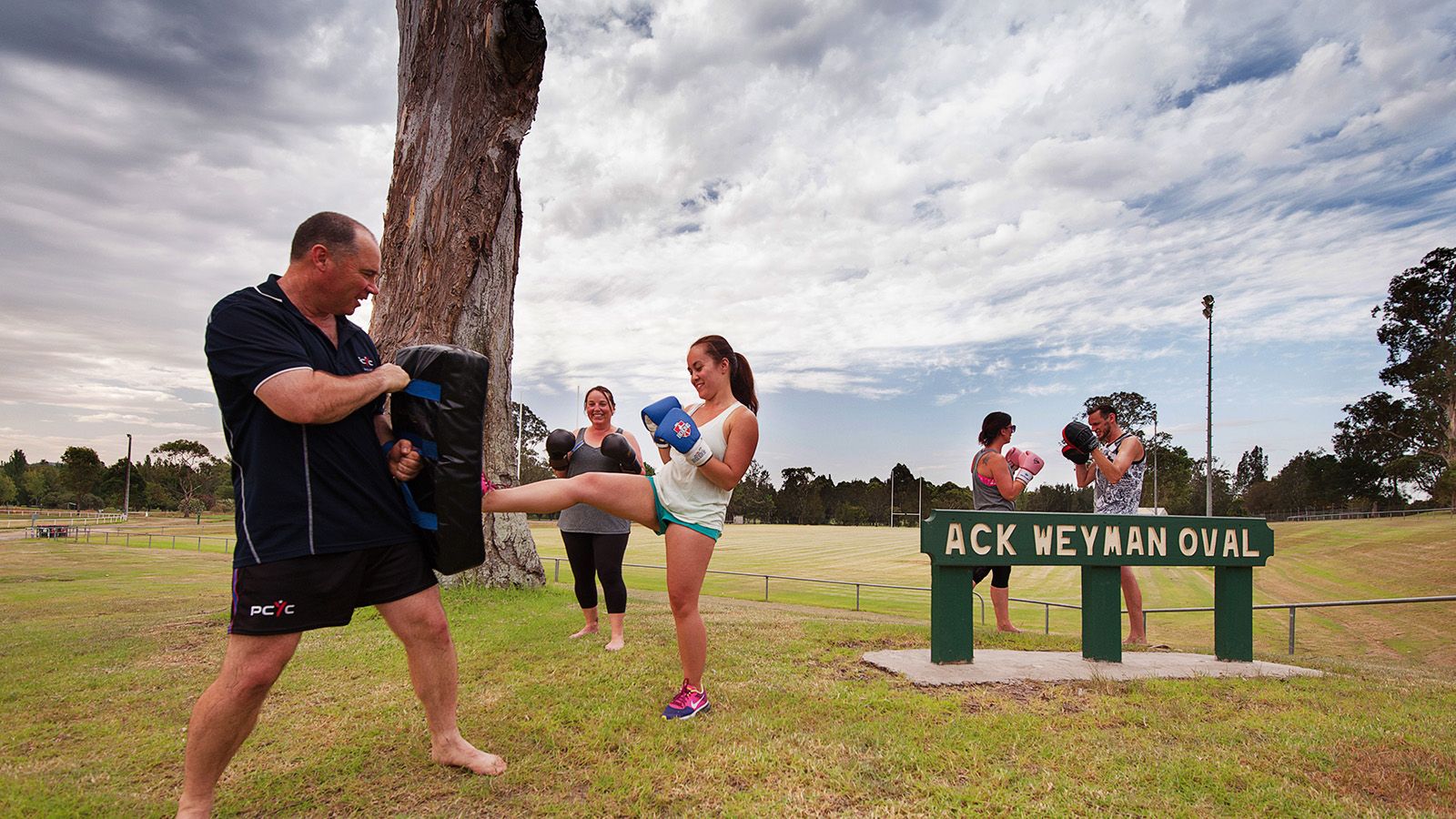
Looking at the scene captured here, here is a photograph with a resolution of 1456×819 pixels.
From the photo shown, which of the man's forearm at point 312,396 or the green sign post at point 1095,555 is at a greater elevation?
the man's forearm at point 312,396

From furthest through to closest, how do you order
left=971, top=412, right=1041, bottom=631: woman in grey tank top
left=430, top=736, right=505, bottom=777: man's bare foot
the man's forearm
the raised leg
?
left=971, top=412, right=1041, bottom=631: woman in grey tank top, the raised leg, left=430, top=736, right=505, bottom=777: man's bare foot, the man's forearm

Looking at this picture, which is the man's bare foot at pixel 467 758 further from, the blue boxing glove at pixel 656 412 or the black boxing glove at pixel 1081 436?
the black boxing glove at pixel 1081 436

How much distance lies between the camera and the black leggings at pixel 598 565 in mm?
5535

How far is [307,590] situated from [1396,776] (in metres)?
4.34

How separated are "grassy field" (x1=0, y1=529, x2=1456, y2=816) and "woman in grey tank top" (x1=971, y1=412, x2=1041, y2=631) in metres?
2.23

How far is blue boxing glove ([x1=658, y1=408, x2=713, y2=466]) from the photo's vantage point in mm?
3402

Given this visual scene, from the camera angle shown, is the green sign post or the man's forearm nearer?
the man's forearm

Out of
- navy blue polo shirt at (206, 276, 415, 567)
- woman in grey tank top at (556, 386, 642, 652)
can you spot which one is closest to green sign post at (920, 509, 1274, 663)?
woman in grey tank top at (556, 386, 642, 652)

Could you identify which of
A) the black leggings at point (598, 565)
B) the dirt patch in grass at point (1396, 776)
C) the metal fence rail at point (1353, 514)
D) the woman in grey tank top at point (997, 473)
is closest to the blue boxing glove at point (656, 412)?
the black leggings at point (598, 565)

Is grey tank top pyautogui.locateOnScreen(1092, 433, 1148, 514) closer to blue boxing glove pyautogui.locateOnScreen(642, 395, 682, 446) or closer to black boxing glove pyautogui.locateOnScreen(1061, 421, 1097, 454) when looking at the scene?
black boxing glove pyautogui.locateOnScreen(1061, 421, 1097, 454)

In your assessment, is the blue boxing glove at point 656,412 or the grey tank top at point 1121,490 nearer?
the blue boxing glove at point 656,412

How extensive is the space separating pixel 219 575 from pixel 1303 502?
94071 millimetres

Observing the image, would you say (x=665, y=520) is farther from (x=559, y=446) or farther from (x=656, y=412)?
(x=559, y=446)

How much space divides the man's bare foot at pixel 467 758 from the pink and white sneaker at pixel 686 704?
88 cm
